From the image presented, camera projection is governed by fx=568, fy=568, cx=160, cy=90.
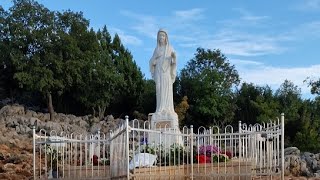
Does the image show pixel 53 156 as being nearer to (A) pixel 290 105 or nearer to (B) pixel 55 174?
(B) pixel 55 174

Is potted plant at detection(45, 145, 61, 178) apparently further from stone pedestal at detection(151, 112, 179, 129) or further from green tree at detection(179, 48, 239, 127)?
green tree at detection(179, 48, 239, 127)

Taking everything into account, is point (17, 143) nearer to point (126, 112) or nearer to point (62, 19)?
point (62, 19)

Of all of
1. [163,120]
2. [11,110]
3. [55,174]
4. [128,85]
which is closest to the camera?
[55,174]

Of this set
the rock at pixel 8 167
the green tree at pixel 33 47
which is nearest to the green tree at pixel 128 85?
the green tree at pixel 33 47

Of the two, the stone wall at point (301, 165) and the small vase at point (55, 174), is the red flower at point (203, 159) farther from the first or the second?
the stone wall at point (301, 165)

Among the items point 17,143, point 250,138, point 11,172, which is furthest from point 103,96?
point 250,138

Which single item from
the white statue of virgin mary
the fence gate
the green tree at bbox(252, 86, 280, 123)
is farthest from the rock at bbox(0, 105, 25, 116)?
the fence gate

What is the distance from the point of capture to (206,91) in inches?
1561

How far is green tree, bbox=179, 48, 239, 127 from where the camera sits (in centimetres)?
3894

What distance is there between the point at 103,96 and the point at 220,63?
999cm

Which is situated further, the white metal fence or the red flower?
the red flower

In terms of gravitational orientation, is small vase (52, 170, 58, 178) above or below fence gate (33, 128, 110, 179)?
below

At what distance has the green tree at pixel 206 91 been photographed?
128 feet

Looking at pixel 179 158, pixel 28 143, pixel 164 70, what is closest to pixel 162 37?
pixel 164 70
